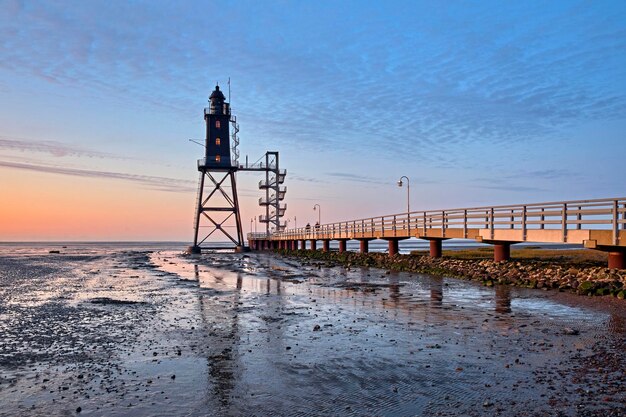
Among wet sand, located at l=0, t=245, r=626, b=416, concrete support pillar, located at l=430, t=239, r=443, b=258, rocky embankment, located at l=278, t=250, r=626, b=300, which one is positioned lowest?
wet sand, located at l=0, t=245, r=626, b=416

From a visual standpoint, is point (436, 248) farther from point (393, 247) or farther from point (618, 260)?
point (618, 260)

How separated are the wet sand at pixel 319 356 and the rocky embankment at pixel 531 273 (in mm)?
1029

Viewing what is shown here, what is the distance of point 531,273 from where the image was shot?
62.4 ft

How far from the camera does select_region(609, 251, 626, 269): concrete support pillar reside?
16.9m

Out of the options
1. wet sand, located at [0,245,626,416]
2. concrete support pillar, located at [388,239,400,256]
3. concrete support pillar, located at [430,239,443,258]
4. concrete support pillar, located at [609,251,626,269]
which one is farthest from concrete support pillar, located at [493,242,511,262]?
concrete support pillar, located at [388,239,400,256]

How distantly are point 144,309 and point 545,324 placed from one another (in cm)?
1020

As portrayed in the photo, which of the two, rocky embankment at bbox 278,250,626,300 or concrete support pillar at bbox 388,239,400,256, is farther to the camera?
concrete support pillar at bbox 388,239,400,256

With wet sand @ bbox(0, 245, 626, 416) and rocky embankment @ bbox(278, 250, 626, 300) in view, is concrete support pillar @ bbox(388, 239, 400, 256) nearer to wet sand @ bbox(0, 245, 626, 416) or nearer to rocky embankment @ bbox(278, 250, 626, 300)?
rocky embankment @ bbox(278, 250, 626, 300)

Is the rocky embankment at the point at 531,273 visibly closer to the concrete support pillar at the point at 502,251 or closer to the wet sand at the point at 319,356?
the concrete support pillar at the point at 502,251

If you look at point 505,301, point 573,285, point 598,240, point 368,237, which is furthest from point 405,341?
point 368,237

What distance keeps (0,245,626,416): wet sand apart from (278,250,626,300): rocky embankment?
3.37 ft

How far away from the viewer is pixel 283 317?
1262 centimetres

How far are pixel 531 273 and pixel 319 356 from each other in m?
13.1

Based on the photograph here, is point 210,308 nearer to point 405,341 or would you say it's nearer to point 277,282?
point 405,341
